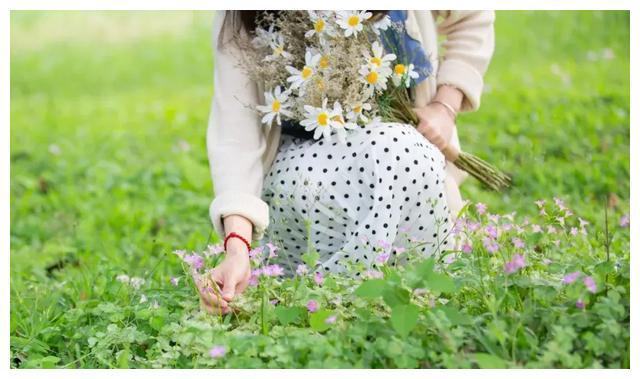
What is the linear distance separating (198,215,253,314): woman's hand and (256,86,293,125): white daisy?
0.32 meters

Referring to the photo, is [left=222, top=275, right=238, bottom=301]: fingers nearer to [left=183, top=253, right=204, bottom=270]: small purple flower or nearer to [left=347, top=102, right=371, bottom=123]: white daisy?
[left=183, top=253, right=204, bottom=270]: small purple flower

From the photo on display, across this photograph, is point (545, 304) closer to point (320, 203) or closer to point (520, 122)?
point (320, 203)

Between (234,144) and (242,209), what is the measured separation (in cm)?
24

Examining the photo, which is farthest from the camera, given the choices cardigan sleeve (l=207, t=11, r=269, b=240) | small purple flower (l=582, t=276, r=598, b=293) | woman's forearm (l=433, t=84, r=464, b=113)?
woman's forearm (l=433, t=84, r=464, b=113)

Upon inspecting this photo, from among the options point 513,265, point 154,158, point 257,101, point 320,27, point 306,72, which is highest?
point 320,27

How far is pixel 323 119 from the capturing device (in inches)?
85.0

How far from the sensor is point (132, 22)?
9.22 meters

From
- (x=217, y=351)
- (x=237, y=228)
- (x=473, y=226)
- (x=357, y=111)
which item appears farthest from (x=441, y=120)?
(x=217, y=351)

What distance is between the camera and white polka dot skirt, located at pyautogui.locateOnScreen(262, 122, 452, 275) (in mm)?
2156

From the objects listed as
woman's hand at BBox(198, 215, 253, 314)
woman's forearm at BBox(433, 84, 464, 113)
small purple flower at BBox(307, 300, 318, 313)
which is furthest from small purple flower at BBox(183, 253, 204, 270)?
woman's forearm at BBox(433, 84, 464, 113)

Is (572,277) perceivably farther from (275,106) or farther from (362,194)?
(275,106)

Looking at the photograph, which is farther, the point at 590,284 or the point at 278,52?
the point at 278,52

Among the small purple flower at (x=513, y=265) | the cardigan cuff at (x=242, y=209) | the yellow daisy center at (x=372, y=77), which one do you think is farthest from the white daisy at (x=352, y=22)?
the small purple flower at (x=513, y=265)
